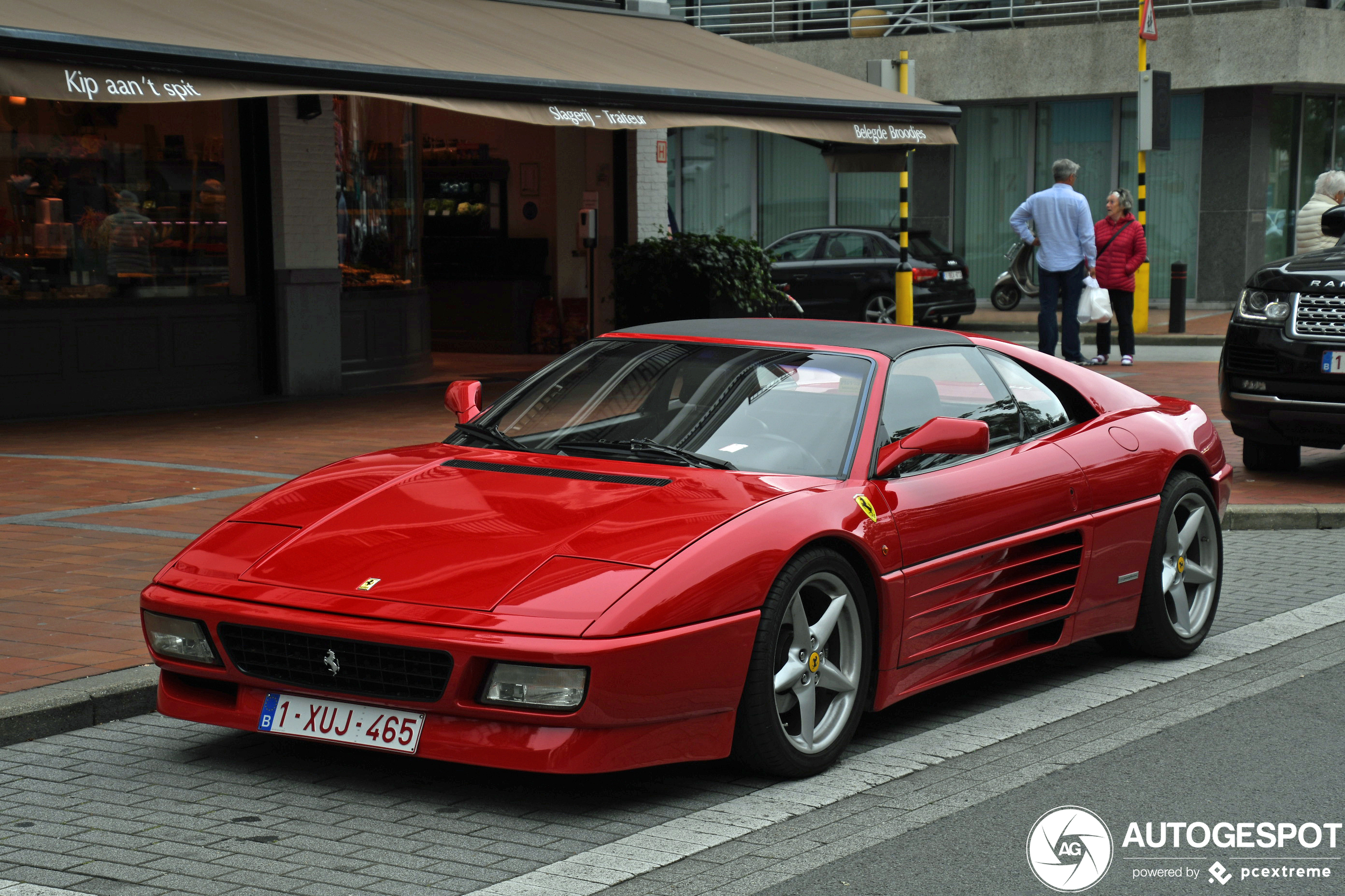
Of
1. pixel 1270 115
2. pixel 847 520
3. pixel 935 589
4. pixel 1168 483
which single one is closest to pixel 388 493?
pixel 847 520

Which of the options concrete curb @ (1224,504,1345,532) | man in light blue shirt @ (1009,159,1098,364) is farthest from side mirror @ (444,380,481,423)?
man in light blue shirt @ (1009,159,1098,364)

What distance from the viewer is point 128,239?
45.2 ft

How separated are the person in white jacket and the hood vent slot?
30.3ft

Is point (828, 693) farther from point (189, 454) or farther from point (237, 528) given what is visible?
point (189, 454)

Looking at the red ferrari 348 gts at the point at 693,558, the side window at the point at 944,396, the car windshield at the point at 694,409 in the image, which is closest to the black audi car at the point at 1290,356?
the red ferrari 348 gts at the point at 693,558

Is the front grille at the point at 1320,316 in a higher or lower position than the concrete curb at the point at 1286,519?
higher

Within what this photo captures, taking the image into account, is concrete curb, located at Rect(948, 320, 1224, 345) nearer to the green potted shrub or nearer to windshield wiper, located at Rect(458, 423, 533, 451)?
the green potted shrub

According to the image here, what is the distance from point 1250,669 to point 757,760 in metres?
2.45

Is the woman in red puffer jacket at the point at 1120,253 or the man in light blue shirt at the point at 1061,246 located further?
the woman in red puffer jacket at the point at 1120,253

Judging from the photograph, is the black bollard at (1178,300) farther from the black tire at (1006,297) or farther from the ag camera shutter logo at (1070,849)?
the ag camera shutter logo at (1070,849)

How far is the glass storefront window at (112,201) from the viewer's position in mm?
13008

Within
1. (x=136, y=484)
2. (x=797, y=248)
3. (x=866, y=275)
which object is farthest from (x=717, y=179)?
(x=136, y=484)

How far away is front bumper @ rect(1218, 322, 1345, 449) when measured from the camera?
9852 millimetres

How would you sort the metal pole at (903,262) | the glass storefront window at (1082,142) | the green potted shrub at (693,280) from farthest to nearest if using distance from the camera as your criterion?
the glass storefront window at (1082,142) → the green potted shrub at (693,280) → the metal pole at (903,262)
